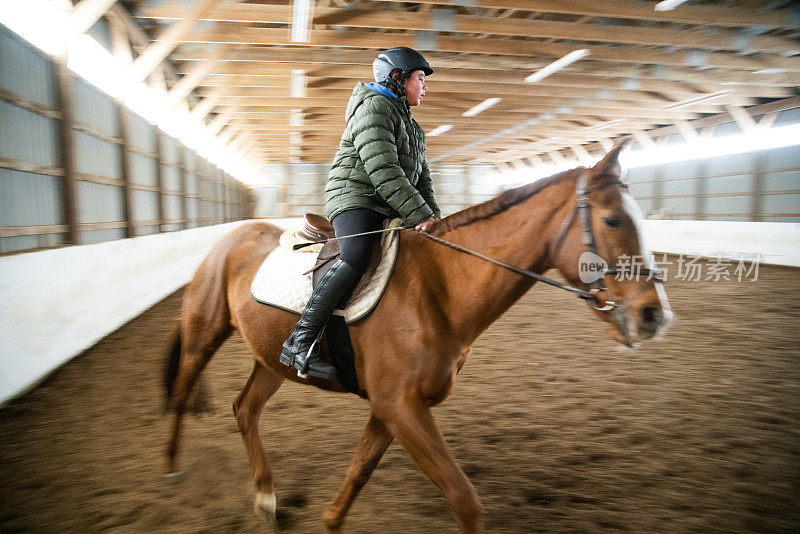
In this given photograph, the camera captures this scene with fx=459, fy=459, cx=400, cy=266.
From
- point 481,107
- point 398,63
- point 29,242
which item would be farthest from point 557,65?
point 29,242

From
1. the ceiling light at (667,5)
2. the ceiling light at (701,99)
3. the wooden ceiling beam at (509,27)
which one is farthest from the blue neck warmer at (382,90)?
the ceiling light at (701,99)

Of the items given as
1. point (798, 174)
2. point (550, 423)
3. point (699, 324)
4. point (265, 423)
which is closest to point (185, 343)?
point (265, 423)

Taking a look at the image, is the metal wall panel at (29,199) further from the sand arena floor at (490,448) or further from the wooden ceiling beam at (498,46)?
the wooden ceiling beam at (498,46)

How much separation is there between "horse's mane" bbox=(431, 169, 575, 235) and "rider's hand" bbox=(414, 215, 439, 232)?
4 centimetres

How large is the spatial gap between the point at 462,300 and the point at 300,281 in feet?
2.97

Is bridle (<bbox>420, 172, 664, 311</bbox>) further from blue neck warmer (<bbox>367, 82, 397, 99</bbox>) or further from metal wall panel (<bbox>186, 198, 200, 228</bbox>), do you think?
metal wall panel (<bbox>186, 198, 200, 228</bbox>)

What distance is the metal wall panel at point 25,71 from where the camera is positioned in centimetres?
482

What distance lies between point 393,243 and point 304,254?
1.94ft

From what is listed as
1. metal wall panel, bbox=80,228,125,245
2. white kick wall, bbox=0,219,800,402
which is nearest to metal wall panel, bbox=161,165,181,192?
white kick wall, bbox=0,219,800,402

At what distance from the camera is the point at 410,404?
2082mm

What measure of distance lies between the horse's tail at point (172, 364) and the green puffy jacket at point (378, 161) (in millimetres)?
1599

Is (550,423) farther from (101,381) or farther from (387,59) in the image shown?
(101,381)

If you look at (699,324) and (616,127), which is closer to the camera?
(699,324)

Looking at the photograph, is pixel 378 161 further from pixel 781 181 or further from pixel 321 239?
pixel 781 181
